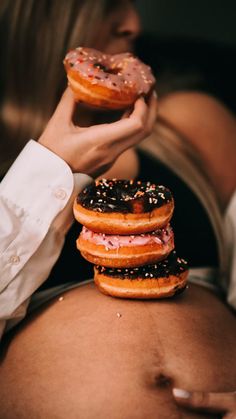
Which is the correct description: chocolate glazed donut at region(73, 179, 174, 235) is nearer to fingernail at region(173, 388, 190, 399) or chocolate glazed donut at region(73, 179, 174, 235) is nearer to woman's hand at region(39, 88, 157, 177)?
woman's hand at region(39, 88, 157, 177)

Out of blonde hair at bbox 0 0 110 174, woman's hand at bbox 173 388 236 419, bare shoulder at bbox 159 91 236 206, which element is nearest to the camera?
woman's hand at bbox 173 388 236 419

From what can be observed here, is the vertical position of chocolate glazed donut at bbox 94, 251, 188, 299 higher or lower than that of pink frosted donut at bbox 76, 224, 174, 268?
lower

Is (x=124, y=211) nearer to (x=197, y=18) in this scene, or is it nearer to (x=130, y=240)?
(x=130, y=240)

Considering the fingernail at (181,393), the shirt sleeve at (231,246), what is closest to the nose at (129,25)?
the shirt sleeve at (231,246)

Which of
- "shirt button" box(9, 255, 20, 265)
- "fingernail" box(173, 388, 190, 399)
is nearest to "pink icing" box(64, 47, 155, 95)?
"shirt button" box(9, 255, 20, 265)

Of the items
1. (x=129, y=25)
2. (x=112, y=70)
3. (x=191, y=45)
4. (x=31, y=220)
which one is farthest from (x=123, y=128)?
(x=191, y=45)

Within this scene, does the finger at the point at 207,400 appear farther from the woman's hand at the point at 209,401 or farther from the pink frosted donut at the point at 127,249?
the pink frosted donut at the point at 127,249

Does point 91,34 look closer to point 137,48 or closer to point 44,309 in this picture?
point 137,48
